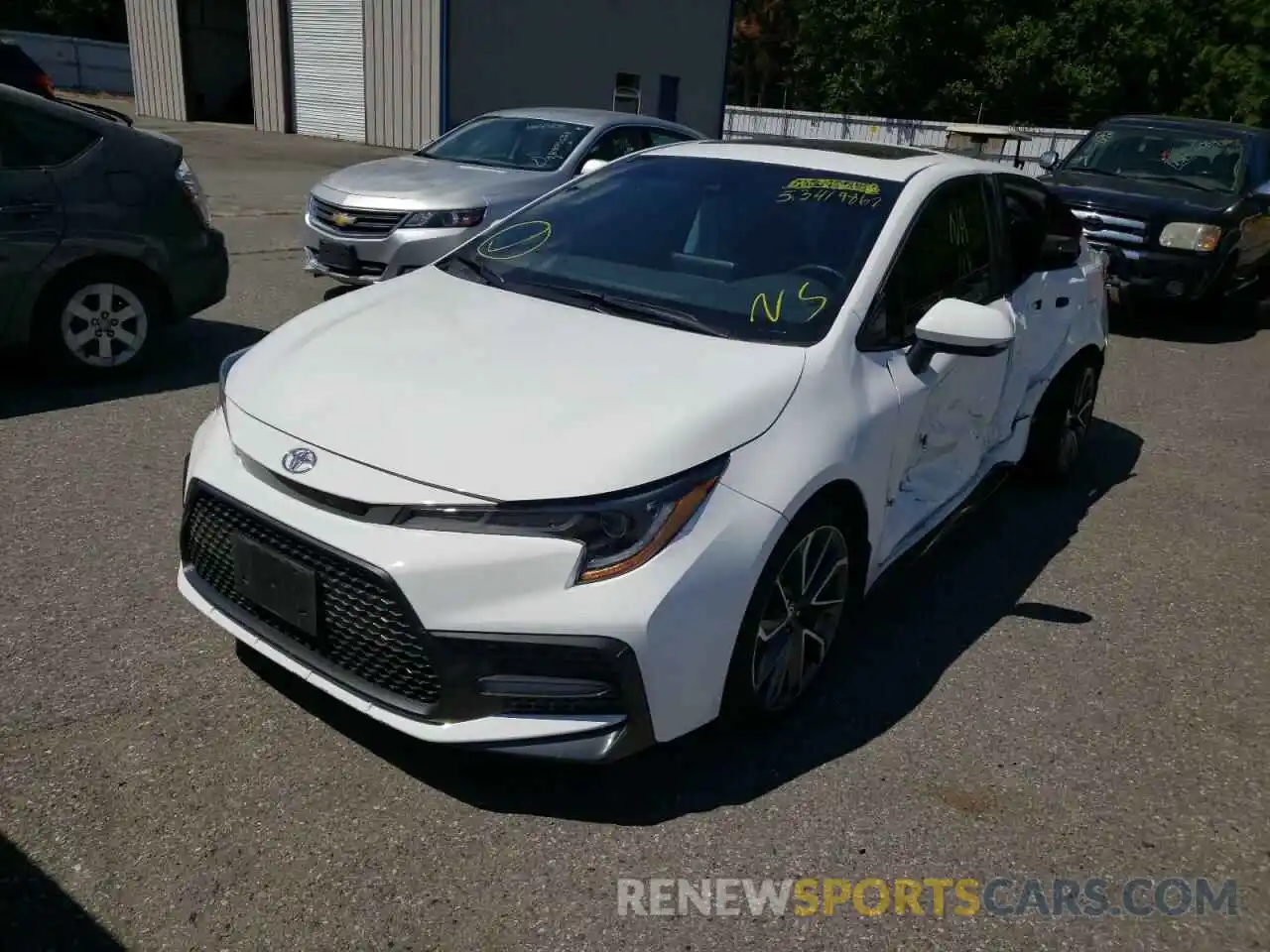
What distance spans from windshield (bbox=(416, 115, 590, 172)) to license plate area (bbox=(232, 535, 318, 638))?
6233 mm

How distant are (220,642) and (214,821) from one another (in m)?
0.86

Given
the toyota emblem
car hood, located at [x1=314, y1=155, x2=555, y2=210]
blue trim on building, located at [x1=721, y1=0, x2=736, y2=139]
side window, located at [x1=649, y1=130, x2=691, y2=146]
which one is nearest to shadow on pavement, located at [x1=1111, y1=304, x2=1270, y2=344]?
side window, located at [x1=649, y1=130, x2=691, y2=146]

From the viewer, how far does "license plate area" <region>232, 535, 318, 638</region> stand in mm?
2631

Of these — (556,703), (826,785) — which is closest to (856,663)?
(826,785)

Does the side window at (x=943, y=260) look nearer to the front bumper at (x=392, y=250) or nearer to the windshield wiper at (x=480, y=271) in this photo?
the windshield wiper at (x=480, y=271)

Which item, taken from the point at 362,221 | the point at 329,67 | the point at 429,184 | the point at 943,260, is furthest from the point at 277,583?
the point at 329,67

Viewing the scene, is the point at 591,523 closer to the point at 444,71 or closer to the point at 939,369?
the point at 939,369

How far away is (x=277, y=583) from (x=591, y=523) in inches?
33.1

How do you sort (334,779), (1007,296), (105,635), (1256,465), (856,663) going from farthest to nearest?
1. (1256,465)
2. (1007,296)
3. (856,663)
4. (105,635)
5. (334,779)

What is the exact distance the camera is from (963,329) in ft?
10.8

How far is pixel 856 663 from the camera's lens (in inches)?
143

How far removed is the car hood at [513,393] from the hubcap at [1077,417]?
274cm

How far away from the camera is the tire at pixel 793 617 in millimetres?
2779

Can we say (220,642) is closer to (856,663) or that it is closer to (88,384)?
(856,663)
